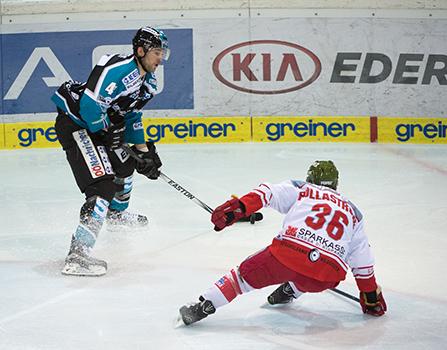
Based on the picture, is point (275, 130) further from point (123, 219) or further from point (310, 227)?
point (310, 227)

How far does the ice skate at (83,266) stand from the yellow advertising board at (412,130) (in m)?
5.22

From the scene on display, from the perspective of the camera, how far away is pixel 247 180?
661cm

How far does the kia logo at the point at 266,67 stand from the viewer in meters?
8.80

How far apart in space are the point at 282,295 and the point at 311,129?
5.41m

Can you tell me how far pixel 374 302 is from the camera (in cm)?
334

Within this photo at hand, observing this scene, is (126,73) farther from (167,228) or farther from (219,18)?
(219,18)

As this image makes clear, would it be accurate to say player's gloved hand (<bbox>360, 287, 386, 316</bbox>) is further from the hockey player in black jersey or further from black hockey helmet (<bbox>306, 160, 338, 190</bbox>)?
the hockey player in black jersey

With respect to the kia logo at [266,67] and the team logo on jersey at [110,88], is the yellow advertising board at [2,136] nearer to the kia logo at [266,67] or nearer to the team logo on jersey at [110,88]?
the kia logo at [266,67]

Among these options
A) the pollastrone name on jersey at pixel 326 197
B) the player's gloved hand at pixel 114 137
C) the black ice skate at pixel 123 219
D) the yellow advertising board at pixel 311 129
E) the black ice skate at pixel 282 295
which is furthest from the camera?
the yellow advertising board at pixel 311 129

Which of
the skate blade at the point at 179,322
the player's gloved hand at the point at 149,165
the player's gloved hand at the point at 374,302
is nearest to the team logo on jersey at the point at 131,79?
the player's gloved hand at the point at 149,165

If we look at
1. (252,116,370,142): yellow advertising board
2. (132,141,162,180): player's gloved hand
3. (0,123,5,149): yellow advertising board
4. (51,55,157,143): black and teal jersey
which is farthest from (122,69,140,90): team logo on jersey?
(0,123,5,149): yellow advertising board

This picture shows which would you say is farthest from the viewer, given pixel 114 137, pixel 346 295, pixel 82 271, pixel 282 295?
pixel 114 137

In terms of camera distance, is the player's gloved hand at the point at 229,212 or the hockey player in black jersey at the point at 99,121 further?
the hockey player in black jersey at the point at 99,121

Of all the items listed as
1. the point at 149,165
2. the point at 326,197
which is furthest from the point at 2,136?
the point at 326,197
